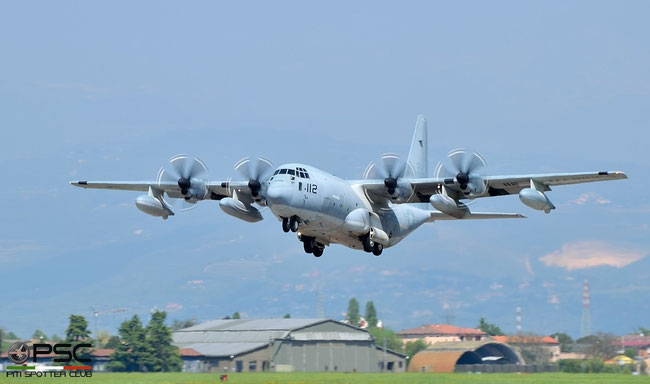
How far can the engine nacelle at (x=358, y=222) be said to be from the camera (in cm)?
3962

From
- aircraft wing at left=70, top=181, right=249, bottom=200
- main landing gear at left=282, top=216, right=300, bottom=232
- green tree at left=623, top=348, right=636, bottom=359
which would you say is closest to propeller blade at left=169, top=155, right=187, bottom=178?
aircraft wing at left=70, top=181, right=249, bottom=200

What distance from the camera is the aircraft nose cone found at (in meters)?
36.7

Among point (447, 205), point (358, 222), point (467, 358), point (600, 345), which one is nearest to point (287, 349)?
point (467, 358)

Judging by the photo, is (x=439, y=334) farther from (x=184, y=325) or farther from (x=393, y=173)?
(x=393, y=173)

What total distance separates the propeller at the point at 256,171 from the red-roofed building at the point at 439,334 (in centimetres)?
2117

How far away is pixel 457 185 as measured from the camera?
39906 mm

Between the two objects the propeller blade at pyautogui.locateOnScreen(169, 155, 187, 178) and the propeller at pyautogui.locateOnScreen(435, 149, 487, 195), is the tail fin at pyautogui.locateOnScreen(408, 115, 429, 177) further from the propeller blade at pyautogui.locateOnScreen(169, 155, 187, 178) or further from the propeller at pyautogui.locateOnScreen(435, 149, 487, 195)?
the propeller blade at pyautogui.locateOnScreen(169, 155, 187, 178)

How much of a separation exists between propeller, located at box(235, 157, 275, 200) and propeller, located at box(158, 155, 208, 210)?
2.13 metres

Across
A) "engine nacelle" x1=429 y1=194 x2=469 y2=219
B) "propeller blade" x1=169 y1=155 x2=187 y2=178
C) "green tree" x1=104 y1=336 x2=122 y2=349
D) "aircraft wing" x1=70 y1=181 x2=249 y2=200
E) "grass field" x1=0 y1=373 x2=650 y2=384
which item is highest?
"propeller blade" x1=169 y1=155 x2=187 y2=178

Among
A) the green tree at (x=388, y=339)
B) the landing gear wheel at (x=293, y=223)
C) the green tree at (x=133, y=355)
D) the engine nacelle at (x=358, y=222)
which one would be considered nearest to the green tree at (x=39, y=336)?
the green tree at (x=133, y=355)

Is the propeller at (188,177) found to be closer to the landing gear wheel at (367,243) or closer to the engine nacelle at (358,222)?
the engine nacelle at (358,222)

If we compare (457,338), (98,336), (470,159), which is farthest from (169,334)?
(457,338)

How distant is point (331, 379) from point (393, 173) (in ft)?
30.3

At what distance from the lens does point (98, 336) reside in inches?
2240
